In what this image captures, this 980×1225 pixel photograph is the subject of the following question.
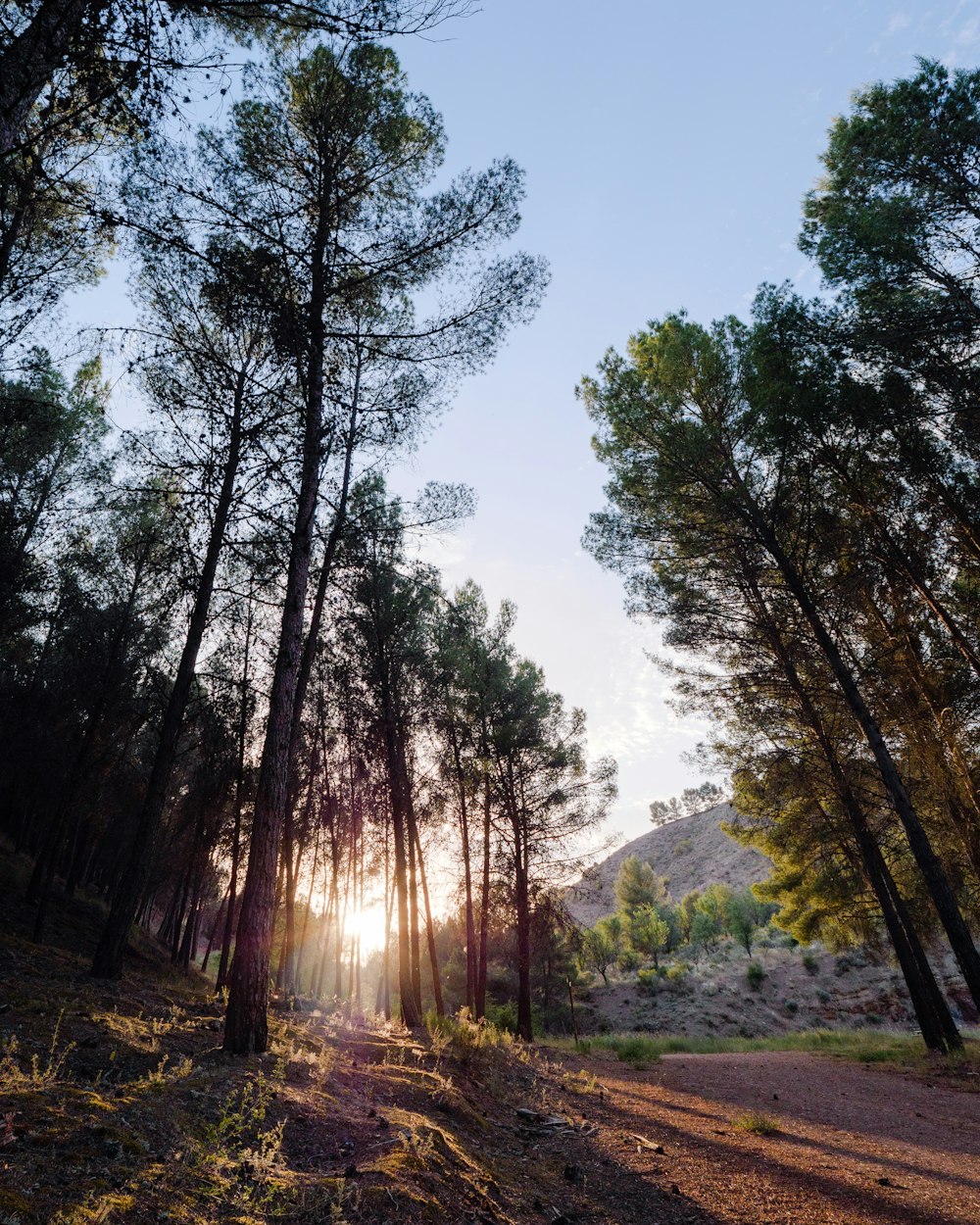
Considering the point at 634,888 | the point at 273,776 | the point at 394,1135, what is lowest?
the point at 394,1135

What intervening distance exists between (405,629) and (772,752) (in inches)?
369

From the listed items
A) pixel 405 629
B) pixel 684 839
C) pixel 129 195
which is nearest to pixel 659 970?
pixel 405 629

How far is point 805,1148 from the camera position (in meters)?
5.63

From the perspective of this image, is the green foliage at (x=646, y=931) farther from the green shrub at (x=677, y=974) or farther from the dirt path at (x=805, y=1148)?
the dirt path at (x=805, y=1148)

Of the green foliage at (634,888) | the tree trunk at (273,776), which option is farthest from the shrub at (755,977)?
the tree trunk at (273,776)

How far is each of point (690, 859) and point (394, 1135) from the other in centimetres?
10281

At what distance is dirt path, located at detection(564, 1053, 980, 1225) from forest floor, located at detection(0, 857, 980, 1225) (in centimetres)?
3

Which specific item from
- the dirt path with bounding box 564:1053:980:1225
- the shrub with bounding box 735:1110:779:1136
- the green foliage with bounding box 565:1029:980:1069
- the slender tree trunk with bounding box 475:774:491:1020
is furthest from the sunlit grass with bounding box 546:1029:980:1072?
the shrub with bounding box 735:1110:779:1136

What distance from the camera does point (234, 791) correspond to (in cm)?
1859

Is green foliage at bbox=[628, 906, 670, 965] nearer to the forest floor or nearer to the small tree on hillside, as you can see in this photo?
the small tree on hillside

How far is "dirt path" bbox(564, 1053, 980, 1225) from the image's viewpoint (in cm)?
407

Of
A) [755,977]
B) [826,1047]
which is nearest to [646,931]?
[755,977]

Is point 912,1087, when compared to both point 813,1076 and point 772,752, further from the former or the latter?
point 772,752

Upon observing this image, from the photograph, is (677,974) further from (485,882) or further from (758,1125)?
(758,1125)
